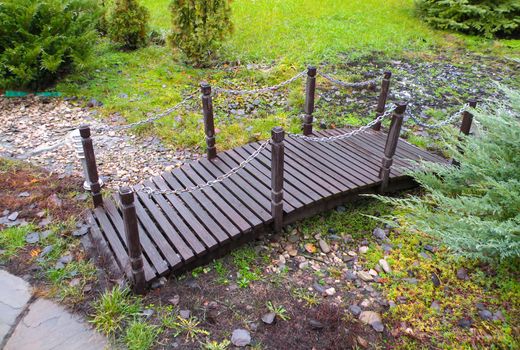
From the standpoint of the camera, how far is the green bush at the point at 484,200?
3.73 metres

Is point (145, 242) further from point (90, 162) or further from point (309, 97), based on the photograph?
point (309, 97)

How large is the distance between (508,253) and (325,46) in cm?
787

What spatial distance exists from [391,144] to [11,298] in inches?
179

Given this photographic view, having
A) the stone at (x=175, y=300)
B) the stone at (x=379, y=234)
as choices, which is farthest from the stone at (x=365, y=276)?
the stone at (x=175, y=300)

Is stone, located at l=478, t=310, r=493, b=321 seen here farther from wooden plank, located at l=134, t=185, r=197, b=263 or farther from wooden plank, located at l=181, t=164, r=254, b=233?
wooden plank, located at l=134, t=185, r=197, b=263

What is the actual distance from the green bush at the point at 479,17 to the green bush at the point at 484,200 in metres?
7.95

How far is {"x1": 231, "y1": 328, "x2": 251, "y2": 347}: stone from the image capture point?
11.1 feet

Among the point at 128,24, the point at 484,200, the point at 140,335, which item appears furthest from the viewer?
the point at 128,24

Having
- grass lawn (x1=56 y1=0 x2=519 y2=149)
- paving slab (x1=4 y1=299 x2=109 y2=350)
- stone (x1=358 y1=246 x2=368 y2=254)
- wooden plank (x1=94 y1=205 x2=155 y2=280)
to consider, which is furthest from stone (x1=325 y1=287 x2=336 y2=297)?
grass lawn (x1=56 y1=0 x2=519 y2=149)

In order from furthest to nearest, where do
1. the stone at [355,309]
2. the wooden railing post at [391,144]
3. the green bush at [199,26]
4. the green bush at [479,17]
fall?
1. the green bush at [479,17]
2. the green bush at [199,26]
3. the wooden railing post at [391,144]
4. the stone at [355,309]

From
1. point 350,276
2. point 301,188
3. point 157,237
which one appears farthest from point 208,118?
point 350,276

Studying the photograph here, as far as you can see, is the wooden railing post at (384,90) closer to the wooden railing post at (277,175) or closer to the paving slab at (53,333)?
the wooden railing post at (277,175)

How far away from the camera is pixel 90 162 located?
454cm

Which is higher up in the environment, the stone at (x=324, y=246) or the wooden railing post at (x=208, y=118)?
the wooden railing post at (x=208, y=118)
